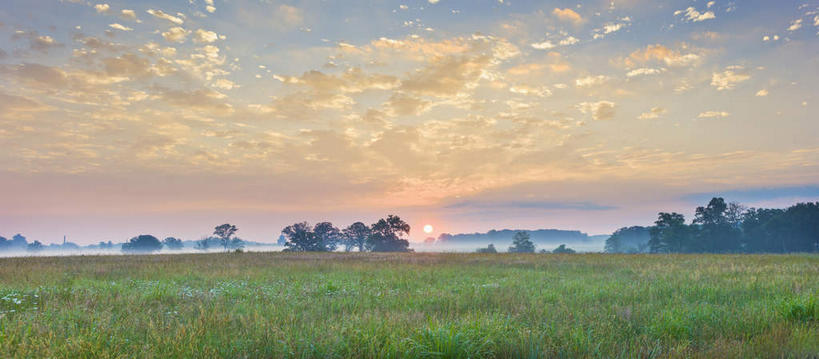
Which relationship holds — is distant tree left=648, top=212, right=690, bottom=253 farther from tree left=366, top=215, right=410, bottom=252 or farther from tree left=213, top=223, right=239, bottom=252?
tree left=213, top=223, right=239, bottom=252

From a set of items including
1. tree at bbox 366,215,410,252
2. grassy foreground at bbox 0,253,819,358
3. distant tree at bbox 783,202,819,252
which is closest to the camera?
grassy foreground at bbox 0,253,819,358

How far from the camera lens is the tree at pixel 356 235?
122 m

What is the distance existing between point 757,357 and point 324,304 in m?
7.30

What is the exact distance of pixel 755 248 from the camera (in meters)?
89.9

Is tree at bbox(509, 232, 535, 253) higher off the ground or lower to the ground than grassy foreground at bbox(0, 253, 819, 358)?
lower

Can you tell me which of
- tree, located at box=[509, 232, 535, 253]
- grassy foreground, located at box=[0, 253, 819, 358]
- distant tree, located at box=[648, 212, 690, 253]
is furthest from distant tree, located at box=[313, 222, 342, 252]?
grassy foreground, located at box=[0, 253, 819, 358]

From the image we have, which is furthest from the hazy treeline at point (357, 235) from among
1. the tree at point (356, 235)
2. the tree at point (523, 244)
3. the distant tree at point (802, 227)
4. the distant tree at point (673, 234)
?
the distant tree at point (802, 227)

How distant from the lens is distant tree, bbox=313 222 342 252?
11264 cm

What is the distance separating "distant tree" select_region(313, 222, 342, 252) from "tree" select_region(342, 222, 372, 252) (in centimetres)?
282

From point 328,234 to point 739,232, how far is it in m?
107

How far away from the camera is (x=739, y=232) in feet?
298

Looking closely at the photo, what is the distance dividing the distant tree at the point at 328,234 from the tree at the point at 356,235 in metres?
2.82

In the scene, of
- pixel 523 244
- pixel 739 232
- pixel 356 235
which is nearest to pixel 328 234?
pixel 356 235

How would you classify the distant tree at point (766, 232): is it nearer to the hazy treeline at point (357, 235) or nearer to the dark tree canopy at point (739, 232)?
the dark tree canopy at point (739, 232)
